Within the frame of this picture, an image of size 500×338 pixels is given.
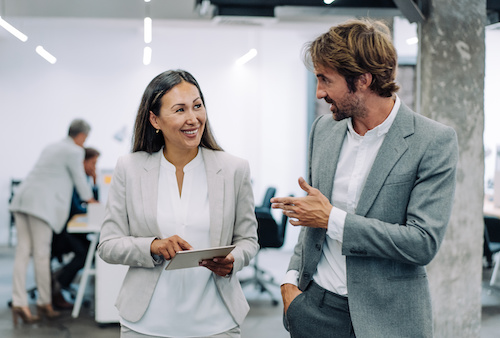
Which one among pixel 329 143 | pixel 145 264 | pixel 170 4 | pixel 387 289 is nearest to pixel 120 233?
pixel 145 264

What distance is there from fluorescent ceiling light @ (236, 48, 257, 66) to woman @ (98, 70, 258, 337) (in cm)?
653

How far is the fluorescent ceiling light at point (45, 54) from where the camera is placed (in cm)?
858

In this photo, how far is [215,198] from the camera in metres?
1.90

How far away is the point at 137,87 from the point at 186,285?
7383 millimetres

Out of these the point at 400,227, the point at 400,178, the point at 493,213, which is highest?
the point at 400,178

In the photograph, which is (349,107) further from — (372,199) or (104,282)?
(104,282)

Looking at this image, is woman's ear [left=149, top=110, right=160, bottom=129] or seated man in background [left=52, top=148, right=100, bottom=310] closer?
woman's ear [left=149, top=110, right=160, bottom=129]

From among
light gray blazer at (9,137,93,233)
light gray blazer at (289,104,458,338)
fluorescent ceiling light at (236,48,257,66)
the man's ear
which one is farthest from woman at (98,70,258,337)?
fluorescent ceiling light at (236,48,257,66)

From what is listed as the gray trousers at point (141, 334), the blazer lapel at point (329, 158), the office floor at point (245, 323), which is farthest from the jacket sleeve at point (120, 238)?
the office floor at point (245, 323)

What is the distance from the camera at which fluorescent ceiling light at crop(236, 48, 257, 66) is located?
845cm

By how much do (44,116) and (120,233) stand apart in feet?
24.3

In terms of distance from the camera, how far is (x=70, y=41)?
8.80 metres

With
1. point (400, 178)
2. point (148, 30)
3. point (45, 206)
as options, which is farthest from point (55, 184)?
point (400, 178)

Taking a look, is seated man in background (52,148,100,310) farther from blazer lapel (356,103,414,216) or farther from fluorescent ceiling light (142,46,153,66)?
blazer lapel (356,103,414,216)
